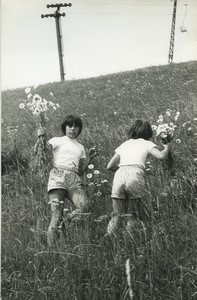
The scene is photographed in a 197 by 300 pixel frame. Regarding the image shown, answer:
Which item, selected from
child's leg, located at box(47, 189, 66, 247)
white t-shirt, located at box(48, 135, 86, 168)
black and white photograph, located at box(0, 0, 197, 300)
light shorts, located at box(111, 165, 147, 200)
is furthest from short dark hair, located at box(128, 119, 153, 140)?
child's leg, located at box(47, 189, 66, 247)

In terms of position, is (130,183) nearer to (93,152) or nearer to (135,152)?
(135,152)

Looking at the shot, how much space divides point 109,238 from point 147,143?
636 millimetres

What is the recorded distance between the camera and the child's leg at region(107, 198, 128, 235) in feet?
6.44

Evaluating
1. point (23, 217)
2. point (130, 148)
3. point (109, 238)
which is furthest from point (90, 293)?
point (130, 148)

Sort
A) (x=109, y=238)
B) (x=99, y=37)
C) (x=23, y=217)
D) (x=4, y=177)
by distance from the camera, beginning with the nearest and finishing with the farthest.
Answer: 1. (x=109, y=238)
2. (x=23, y=217)
3. (x=99, y=37)
4. (x=4, y=177)

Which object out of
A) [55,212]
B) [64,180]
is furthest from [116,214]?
[64,180]

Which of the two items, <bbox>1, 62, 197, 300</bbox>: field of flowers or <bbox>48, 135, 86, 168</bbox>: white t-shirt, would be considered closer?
<bbox>1, 62, 197, 300</bbox>: field of flowers

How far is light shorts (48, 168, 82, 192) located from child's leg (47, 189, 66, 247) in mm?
28

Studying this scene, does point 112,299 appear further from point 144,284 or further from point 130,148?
point 130,148

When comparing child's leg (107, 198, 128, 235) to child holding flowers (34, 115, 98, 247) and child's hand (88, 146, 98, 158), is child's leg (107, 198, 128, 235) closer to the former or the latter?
child holding flowers (34, 115, 98, 247)

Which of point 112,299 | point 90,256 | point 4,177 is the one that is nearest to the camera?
point 112,299

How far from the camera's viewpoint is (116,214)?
2.06m

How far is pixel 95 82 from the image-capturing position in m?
7.06

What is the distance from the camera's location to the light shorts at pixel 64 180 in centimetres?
236
